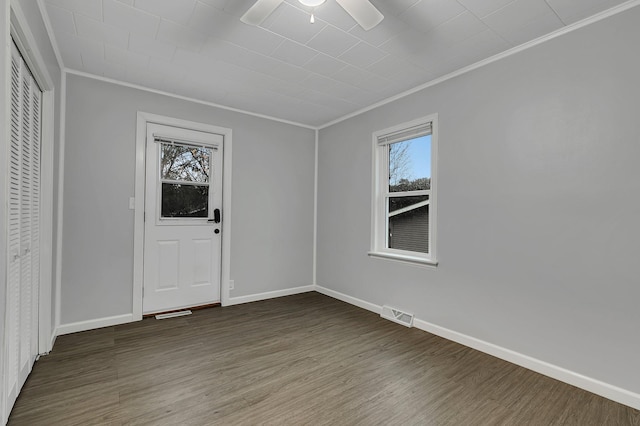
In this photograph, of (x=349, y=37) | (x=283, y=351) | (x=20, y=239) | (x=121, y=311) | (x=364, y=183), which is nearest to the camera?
(x=20, y=239)

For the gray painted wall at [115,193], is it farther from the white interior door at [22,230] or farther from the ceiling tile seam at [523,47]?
the ceiling tile seam at [523,47]

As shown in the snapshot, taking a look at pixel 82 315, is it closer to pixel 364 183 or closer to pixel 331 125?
pixel 364 183

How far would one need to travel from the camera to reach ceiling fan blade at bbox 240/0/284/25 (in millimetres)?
1626

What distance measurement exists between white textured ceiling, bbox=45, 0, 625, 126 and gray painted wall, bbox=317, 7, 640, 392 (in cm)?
30

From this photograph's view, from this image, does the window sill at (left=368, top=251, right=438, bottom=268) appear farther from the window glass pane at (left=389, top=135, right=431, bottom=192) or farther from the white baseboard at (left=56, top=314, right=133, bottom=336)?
the white baseboard at (left=56, top=314, right=133, bottom=336)

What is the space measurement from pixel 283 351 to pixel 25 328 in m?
1.77

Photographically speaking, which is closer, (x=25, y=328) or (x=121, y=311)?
(x=25, y=328)

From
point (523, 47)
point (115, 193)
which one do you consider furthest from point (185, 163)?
point (523, 47)

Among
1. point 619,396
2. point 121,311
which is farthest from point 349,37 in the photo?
point 121,311

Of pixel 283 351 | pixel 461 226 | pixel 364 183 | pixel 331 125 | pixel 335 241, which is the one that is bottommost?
pixel 283 351

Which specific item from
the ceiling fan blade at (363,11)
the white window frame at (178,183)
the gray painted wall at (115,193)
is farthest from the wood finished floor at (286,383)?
the ceiling fan blade at (363,11)

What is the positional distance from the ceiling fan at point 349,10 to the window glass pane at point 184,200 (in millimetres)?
2349

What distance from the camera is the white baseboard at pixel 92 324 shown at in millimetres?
2916

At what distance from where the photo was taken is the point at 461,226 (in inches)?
112
